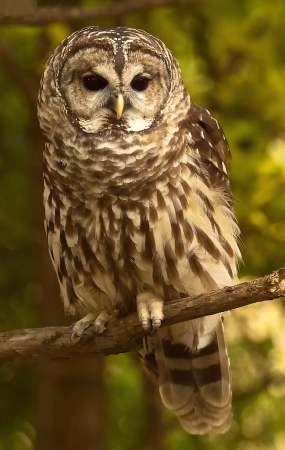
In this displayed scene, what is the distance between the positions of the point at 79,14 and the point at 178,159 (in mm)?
1175

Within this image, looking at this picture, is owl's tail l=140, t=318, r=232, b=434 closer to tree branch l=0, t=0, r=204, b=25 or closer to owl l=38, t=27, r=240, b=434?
owl l=38, t=27, r=240, b=434

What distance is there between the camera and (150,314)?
2580 mm

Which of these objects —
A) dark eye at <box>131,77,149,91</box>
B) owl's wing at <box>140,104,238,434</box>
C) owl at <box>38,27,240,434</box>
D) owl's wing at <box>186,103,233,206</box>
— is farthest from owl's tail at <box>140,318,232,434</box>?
dark eye at <box>131,77,149,91</box>

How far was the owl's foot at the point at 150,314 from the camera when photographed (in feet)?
8.27

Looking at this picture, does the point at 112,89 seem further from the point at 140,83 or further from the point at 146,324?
the point at 146,324

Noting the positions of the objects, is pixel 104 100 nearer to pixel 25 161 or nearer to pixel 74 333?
pixel 74 333

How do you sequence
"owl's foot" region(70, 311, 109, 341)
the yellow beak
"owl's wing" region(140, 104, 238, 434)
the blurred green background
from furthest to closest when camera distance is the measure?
1. the blurred green background
2. "owl's wing" region(140, 104, 238, 434)
3. "owl's foot" region(70, 311, 109, 341)
4. the yellow beak

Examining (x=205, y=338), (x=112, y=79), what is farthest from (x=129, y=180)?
(x=205, y=338)

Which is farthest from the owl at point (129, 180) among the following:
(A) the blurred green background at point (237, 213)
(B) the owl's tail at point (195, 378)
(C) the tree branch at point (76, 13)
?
(A) the blurred green background at point (237, 213)

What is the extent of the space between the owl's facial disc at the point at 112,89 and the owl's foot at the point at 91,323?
0.88 m

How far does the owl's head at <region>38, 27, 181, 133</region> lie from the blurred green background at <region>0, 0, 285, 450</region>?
1062 mm

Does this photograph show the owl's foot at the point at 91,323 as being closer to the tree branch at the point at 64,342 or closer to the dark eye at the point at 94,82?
the tree branch at the point at 64,342

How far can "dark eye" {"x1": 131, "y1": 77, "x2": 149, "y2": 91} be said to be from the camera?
258 cm

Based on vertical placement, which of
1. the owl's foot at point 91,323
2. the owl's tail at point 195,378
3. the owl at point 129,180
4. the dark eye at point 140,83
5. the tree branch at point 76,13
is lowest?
the owl's tail at point 195,378
